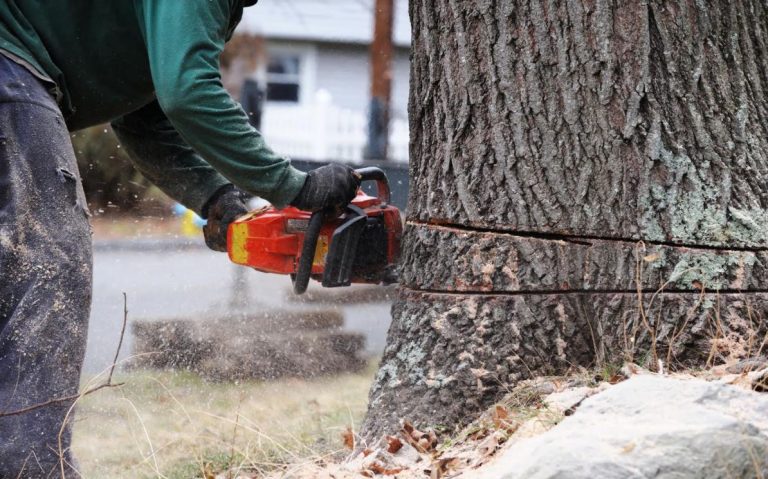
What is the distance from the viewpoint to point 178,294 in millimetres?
7168

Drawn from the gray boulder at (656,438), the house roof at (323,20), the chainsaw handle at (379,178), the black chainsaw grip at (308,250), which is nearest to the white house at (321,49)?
the house roof at (323,20)

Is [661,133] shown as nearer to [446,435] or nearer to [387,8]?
[446,435]

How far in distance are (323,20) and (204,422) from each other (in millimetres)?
20070

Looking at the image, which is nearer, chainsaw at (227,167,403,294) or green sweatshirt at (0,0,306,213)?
green sweatshirt at (0,0,306,213)

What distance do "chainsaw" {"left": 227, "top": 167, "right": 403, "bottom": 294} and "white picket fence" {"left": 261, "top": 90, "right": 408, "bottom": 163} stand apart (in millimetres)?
12611

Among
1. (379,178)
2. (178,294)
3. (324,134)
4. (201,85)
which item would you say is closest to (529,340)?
(379,178)

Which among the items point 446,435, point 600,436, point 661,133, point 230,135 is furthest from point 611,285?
point 230,135

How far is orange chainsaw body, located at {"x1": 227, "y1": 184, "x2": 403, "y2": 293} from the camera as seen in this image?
322cm

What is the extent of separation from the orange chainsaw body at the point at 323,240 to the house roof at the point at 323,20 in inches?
769

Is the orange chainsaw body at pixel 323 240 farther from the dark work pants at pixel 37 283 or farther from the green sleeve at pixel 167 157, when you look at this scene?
the dark work pants at pixel 37 283

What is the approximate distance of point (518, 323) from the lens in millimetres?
2727

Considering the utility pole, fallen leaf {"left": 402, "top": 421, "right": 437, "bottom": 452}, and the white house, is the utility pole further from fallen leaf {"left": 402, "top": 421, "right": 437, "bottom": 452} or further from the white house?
fallen leaf {"left": 402, "top": 421, "right": 437, "bottom": 452}

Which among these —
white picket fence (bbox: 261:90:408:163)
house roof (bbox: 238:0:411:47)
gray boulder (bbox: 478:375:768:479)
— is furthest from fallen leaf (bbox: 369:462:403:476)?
house roof (bbox: 238:0:411:47)

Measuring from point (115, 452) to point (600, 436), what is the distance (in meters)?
2.44
